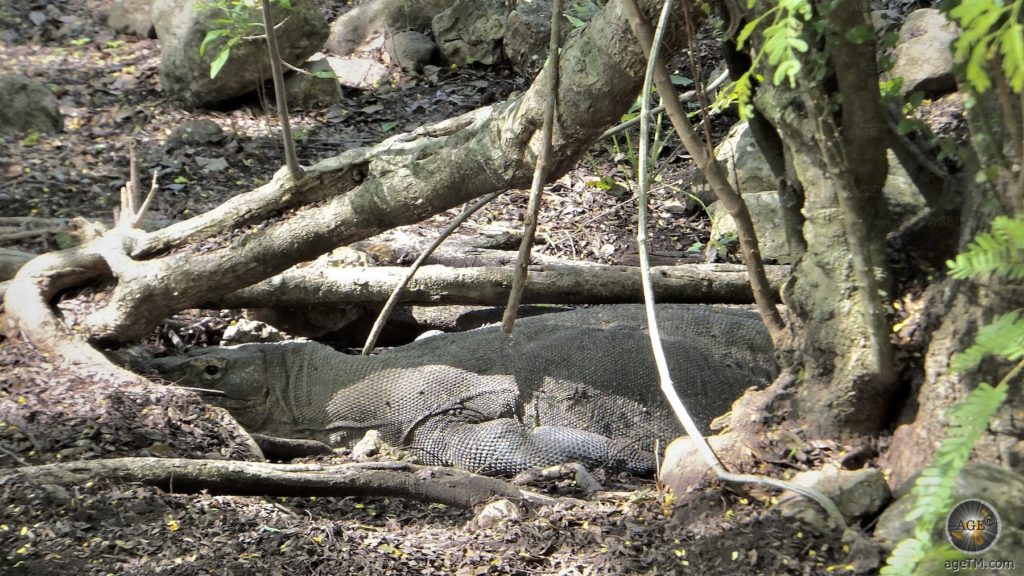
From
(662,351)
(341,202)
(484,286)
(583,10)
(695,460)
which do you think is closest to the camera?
(662,351)

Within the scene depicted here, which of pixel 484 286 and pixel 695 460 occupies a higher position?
pixel 484 286

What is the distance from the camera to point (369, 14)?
→ 9.60 metres

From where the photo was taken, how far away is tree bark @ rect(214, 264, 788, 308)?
17.7 feet

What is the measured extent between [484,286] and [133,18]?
6.24 m

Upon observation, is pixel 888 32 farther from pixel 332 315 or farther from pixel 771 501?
pixel 332 315

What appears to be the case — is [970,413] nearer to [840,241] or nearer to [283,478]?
[840,241]

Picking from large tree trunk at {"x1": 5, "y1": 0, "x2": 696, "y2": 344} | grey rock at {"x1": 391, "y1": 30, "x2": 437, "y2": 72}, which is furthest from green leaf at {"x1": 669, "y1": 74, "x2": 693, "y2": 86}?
large tree trunk at {"x1": 5, "y1": 0, "x2": 696, "y2": 344}

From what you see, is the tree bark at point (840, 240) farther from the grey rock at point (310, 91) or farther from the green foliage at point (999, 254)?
the grey rock at point (310, 91)

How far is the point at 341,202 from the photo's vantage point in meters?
4.26

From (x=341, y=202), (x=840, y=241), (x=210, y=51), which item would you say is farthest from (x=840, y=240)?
(x=210, y=51)

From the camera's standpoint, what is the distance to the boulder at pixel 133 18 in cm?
952

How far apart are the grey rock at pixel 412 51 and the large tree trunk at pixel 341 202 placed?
190 inches

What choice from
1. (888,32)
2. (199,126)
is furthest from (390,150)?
(199,126)

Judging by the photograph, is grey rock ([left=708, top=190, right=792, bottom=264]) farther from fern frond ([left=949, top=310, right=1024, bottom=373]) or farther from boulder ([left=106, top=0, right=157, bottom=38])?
boulder ([left=106, top=0, right=157, bottom=38])
